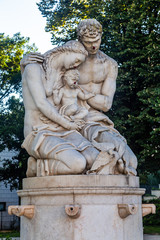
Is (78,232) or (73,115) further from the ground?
(73,115)

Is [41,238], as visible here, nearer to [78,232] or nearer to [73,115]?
[78,232]

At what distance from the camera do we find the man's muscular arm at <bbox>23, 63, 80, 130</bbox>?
6352mm

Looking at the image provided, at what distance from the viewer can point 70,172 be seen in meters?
5.52

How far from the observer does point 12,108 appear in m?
18.5

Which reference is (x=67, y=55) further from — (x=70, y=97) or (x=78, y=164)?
(x=78, y=164)

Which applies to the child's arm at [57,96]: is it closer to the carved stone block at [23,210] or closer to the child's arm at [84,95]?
the child's arm at [84,95]

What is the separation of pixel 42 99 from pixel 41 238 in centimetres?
214

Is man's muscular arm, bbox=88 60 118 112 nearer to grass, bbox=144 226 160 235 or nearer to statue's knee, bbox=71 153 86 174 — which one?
statue's knee, bbox=71 153 86 174

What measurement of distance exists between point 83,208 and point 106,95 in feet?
8.09

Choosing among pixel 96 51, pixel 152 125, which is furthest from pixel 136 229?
pixel 152 125

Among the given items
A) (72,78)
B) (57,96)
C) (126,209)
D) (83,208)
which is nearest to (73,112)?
(57,96)

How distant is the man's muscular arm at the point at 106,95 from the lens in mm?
7035

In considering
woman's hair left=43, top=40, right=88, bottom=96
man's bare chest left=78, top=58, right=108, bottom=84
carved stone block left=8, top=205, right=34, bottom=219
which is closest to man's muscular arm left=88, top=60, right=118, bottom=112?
man's bare chest left=78, top=58, right=108, bottom=84

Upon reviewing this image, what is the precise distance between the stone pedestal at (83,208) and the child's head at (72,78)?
1746mm
